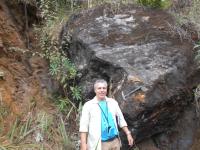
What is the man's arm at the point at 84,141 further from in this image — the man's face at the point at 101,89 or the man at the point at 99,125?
the man's face at the point at 101,89

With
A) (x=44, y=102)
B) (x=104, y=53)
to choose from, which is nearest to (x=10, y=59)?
(x=44, y=102)

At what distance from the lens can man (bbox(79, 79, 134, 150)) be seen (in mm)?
5734

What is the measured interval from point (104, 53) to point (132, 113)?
1.21 metres

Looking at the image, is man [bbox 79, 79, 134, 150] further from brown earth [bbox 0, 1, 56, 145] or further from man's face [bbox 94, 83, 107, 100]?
brown earth [bbox 0, 1, 56, 145]

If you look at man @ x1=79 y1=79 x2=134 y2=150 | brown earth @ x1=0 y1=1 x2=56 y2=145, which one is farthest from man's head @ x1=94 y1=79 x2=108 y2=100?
brown earth @ x1=0 y1=1 x2=56 y2=145

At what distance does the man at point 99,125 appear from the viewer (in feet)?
18.8

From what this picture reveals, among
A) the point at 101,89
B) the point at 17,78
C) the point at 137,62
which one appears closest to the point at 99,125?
the point at 101,89

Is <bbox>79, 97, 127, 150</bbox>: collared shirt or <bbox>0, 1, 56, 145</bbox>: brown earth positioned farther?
<bbox>0, 1, 56, 145</bbox>: brown earth

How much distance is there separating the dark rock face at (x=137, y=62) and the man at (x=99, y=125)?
72 centimetres

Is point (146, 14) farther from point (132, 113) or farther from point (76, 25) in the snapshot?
point (132, 113)

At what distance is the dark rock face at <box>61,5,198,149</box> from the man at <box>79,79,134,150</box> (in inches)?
28.3

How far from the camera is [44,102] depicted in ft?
25.9

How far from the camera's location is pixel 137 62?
6.97 meters

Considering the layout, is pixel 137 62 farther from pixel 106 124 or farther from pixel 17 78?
pixel 17 78
